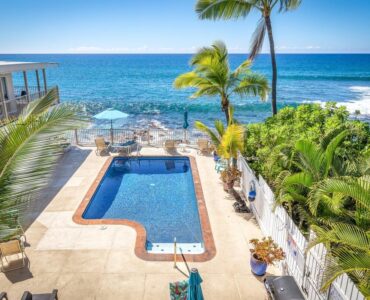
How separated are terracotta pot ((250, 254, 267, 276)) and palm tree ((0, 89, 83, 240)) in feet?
17.9

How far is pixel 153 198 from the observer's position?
1238cm

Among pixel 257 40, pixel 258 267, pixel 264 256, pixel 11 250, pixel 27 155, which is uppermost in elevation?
pixel 257 40

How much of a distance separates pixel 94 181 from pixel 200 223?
5.52 meters

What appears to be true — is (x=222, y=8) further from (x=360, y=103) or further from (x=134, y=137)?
(x=360, y=103)

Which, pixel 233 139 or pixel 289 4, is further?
pixel 289 4

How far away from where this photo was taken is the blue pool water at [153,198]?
400 inches

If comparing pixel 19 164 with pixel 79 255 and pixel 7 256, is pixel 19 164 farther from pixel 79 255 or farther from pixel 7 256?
pixel 7 256

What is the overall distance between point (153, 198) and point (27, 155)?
8.98m

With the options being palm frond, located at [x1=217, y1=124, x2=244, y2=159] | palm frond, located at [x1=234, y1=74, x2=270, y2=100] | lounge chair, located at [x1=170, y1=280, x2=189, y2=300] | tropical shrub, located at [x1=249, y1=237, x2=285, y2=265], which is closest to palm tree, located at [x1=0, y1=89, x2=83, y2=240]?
lounge chair, located at [x1=170, y1=280, x2=189, y2=300]

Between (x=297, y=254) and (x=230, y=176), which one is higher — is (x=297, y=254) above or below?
above

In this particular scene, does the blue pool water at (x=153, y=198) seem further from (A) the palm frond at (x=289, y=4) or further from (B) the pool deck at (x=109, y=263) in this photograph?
Result: (A) the palm frond at (x=289, y=4)

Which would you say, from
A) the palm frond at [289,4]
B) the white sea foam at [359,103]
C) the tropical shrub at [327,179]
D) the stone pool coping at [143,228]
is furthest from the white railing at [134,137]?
the white sea foam at [359,103]

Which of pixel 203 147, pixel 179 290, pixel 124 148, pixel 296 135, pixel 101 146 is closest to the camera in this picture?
pixel 179 290

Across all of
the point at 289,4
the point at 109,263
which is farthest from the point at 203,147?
the point at 109,263
